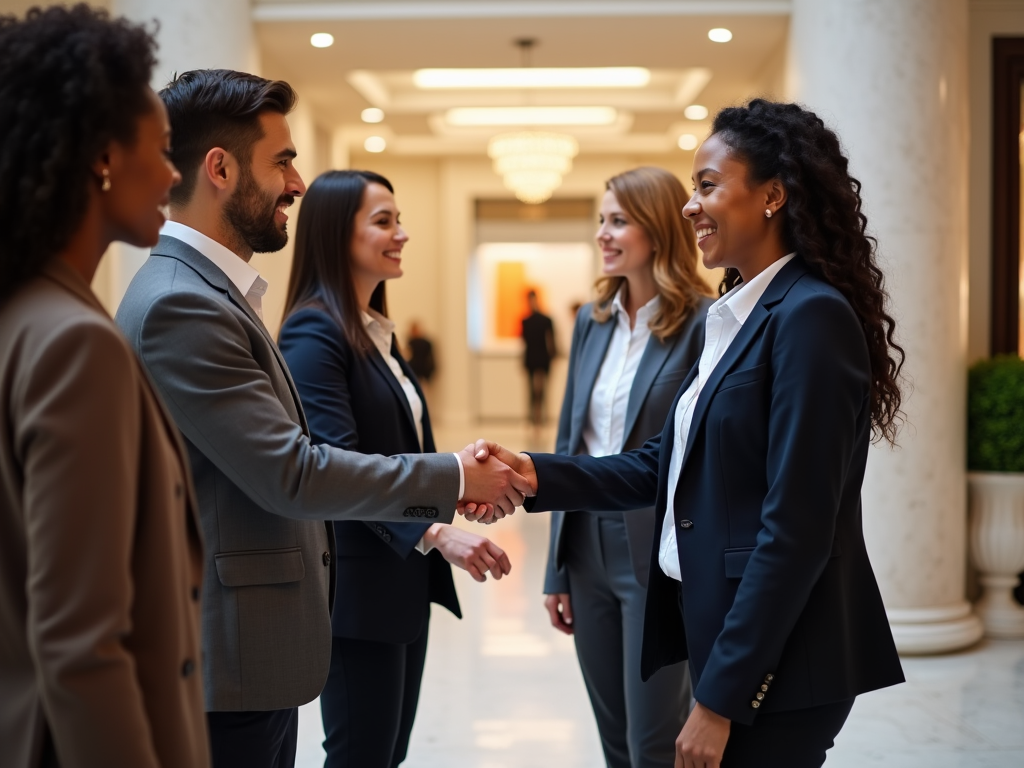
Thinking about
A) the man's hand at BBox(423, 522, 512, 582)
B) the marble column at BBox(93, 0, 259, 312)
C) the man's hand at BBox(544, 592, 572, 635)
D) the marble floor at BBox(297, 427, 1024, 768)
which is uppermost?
the marble column at BBox(93, 0, 259, 312)

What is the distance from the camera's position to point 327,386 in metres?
2.59

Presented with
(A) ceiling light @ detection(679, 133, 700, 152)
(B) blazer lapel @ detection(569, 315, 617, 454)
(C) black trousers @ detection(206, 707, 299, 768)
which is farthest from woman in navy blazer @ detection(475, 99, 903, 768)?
(A) ceiling light @ detection(679, 133, 700, 152)

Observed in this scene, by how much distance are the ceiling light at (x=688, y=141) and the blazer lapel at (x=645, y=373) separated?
10.7 metres

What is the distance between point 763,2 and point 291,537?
592 cm

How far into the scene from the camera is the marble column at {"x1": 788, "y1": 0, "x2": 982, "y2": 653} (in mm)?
5520

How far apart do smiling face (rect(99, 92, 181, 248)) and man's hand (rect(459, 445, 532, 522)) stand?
1.08 metres

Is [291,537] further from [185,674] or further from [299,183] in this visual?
[299,183]

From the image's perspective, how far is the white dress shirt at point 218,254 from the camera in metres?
1.96

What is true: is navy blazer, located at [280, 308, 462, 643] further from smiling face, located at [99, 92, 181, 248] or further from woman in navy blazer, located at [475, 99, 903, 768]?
smiling face, located at [99, 92, 181, 248]

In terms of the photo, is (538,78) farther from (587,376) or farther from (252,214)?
(252,214)

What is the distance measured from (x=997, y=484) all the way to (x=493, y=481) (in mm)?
4406

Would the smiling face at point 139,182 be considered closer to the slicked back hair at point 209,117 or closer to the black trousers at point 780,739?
the slicked back hair at point 209,117

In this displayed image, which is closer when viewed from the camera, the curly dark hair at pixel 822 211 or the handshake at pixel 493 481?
the curly dark hair at pixel 822 211

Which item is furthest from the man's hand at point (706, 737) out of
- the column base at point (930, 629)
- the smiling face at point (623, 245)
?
the column base at point (930, 629)
